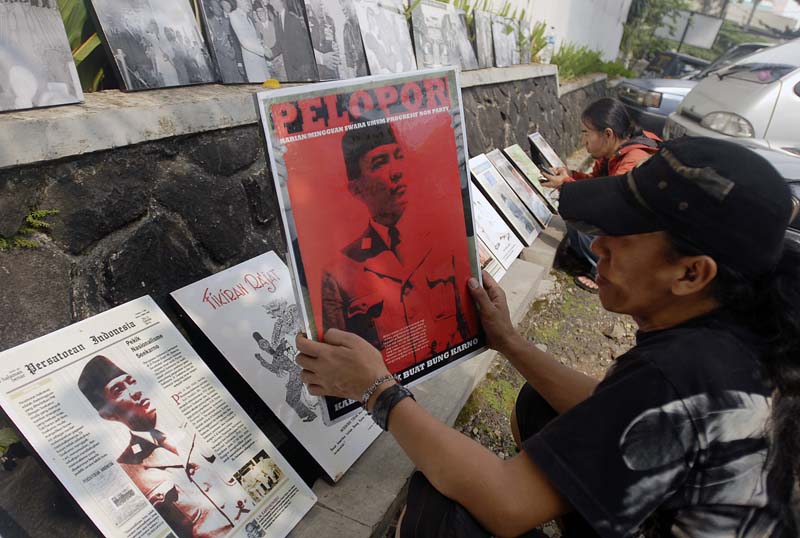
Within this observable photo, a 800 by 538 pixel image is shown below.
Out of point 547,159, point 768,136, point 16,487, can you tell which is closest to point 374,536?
point 16,487

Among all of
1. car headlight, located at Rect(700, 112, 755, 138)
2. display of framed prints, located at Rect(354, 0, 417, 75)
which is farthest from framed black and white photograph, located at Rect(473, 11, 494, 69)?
car headlight, located at Rect(700, 112, 755, 138)

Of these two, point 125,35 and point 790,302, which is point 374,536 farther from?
point 125,35

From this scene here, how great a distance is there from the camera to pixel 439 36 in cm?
375

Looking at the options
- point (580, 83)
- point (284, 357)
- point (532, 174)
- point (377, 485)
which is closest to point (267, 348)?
point (284, 357)

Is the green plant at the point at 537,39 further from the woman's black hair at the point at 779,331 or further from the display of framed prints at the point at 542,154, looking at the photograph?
the woman's black hair at the point at 779,331

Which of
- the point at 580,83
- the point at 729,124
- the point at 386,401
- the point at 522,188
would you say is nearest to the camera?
the point at 386,401

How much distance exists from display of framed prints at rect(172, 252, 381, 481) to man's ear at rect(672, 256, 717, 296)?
121 centimetres

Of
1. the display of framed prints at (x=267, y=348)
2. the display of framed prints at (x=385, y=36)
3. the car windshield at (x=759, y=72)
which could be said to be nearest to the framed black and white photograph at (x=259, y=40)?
the display of framed prints at (x=385, y=36)

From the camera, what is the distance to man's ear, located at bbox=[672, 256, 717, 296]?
1.01 meters

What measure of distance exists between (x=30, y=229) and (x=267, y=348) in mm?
781

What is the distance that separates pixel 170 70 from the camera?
6.03 ft

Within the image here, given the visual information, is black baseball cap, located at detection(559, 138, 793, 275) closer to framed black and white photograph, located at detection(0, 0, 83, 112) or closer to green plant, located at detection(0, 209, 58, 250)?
green plant, located at detection(0, 209, 58, 250)

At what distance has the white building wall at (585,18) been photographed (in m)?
5.92

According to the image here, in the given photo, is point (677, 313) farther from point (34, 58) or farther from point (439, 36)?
point (439, 36)
